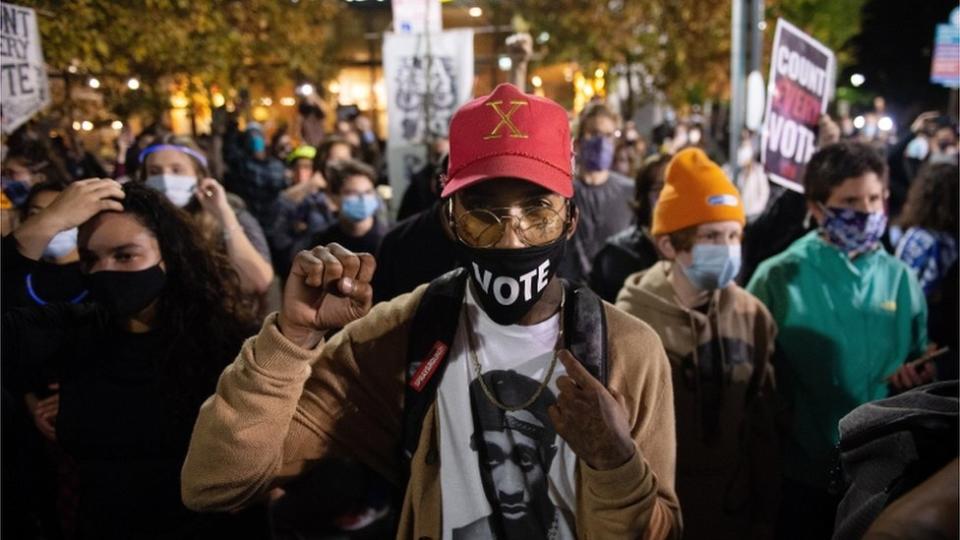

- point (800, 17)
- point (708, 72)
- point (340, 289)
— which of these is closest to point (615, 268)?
point (340, 289)

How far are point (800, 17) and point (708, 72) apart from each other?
8446 mm

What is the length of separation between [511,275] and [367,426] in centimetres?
55

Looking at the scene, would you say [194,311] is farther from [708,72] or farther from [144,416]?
[708,72]

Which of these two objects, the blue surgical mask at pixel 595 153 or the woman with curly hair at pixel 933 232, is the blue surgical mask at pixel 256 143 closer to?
the blue surgical mask at pixel 595 153

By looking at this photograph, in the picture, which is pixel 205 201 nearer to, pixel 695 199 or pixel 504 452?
pixel 695 199

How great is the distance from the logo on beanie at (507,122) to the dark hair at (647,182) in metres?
2.66

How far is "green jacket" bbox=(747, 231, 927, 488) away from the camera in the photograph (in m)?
3.29

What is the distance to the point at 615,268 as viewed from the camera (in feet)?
14.4

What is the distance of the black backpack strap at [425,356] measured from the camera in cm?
198

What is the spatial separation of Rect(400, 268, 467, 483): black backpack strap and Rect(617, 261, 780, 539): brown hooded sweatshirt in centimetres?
136

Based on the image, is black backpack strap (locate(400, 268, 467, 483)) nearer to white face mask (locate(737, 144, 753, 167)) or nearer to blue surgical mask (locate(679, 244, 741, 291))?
blue surgical mask (locate(679, 244, 741, 291))

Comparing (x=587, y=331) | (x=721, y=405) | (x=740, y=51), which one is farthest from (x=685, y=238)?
(x=740, y=51)

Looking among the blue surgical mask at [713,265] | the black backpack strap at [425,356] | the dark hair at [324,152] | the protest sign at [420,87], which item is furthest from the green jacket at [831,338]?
the protest sign at [420,87]

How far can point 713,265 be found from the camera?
3.13 m
